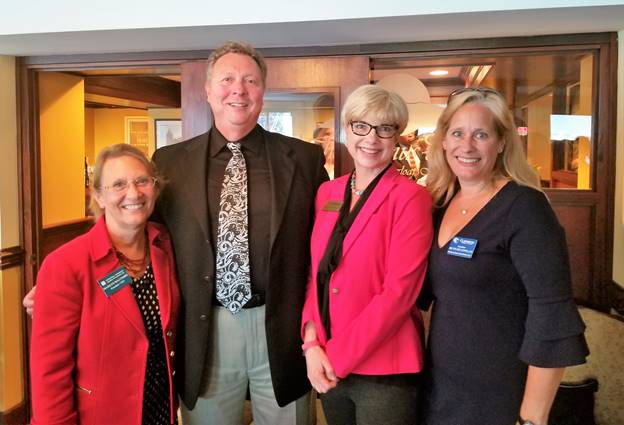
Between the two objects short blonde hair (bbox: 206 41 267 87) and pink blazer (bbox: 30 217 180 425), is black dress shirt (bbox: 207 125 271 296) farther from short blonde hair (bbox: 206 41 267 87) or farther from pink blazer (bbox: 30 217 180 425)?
pink blazer (bbox: 30 217 180 425)

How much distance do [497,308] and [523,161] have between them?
427mm

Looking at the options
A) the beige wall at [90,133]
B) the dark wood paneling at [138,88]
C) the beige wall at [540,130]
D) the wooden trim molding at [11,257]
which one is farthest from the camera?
the beige wall at [90,133]

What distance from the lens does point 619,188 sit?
2391 millimetres

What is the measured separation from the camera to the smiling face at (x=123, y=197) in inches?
61.0

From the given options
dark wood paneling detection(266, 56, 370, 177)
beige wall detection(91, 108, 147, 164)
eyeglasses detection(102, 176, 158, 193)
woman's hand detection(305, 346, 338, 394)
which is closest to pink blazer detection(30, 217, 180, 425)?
eyeglasses detection(102, 176, 158, 193)

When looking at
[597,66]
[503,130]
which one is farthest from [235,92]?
[597,66]

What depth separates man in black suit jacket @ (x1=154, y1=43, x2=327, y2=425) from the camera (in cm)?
167

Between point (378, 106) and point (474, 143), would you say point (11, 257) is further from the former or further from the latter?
point (474, 143)

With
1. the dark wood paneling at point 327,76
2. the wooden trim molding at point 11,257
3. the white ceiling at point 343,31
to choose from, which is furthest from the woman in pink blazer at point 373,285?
the wooden trim molding at point 11,257

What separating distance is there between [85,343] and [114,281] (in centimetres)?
19

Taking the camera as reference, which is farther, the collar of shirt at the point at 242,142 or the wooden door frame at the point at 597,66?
the wooden door frame at the point at 597,66

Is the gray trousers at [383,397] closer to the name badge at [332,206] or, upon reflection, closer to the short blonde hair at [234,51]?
the name badge at [332,206]

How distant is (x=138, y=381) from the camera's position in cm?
156

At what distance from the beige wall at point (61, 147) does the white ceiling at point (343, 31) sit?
68 cm
